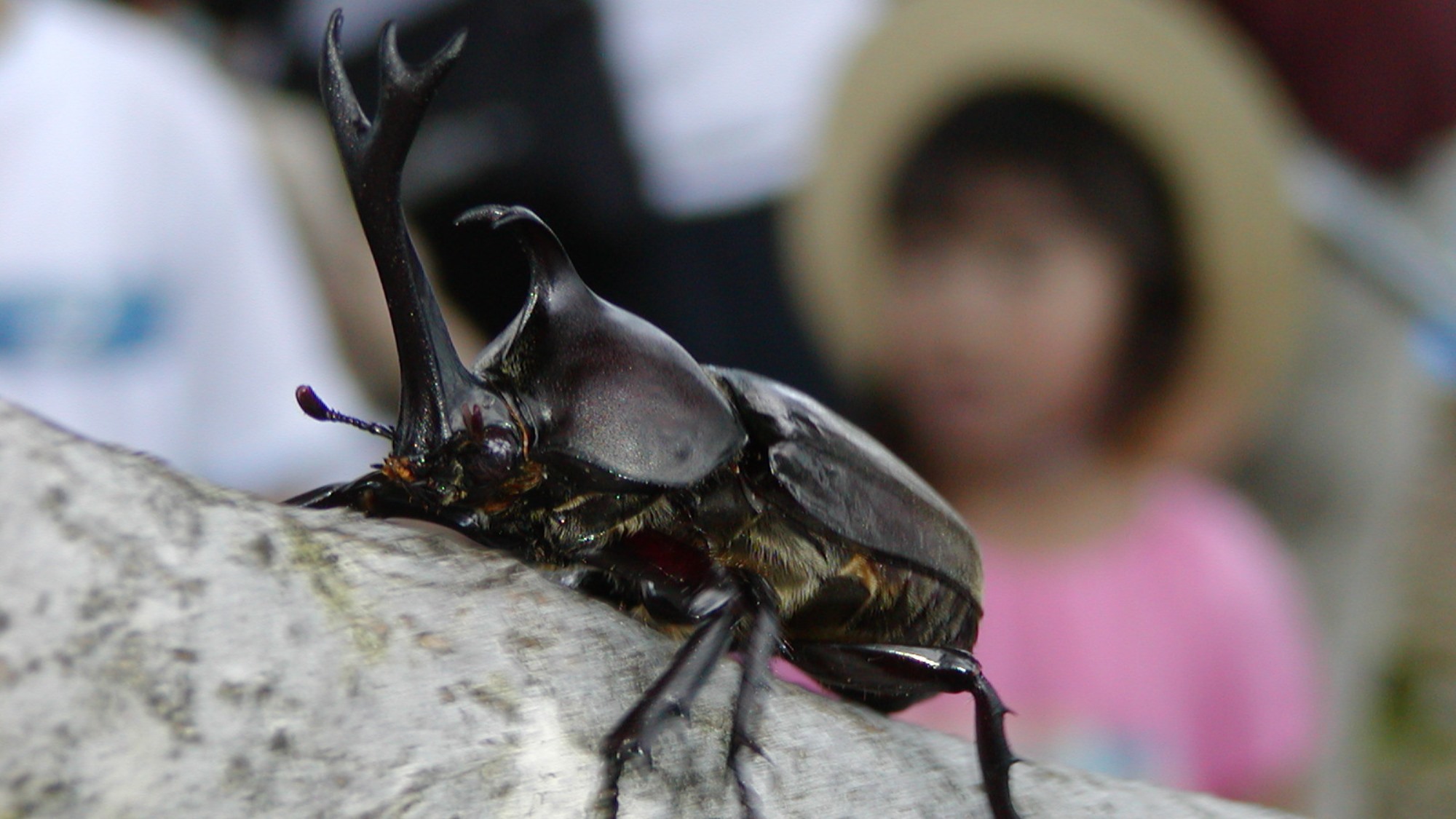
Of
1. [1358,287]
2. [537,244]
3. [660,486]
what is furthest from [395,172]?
[1358,287]

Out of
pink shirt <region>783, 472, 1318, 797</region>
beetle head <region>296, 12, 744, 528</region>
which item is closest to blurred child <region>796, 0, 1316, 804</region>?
pink shirt <region>783, 472, 1318, 797</region>

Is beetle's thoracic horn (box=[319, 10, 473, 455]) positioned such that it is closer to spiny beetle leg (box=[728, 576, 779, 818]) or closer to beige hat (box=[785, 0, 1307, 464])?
spiny beetle leg (box=[728, 576, 779, 818])

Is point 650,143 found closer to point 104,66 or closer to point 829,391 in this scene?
point 829,391

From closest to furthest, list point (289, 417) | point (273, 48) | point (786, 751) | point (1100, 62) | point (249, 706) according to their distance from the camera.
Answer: point (249, 706)
point (786, 751)
point (1100, 62)
point (289, 417)
point (273, 48)

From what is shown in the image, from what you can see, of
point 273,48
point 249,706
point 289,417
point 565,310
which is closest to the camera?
point 249,706

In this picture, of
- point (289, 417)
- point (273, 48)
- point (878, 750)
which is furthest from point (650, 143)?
point (878, 750)

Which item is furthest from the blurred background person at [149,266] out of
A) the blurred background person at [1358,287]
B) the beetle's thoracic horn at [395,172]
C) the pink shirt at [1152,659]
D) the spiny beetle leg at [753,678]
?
the blurred background person at [1358,287]
